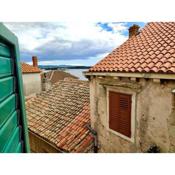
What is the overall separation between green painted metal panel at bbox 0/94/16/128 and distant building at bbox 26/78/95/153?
551cm

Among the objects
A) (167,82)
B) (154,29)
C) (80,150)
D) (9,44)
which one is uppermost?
(154,29)

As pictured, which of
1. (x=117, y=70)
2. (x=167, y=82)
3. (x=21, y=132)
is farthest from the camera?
(x=117, y=70)

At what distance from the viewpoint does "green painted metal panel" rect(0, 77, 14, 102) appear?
63.6 inches

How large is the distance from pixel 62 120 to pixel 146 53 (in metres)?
5.29

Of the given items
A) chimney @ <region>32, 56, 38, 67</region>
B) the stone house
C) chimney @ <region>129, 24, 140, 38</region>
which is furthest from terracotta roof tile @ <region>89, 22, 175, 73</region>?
chimney @ <region>32, 56, 38, 67</region>

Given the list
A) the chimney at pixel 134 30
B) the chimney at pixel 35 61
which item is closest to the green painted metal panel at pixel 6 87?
the chimney at pixel 134 30

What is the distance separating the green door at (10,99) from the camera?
162 centimetres

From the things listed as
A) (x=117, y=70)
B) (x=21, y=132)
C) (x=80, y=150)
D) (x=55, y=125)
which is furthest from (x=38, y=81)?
(x=21, y=132)

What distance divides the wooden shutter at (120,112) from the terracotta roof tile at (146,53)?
2.70ft

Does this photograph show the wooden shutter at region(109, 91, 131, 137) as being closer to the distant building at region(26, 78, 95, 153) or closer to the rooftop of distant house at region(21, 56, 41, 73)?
the distant building at region(26, 78, 95, 153)

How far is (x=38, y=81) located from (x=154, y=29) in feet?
70.0

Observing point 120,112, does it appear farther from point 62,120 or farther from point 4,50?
point 4,50

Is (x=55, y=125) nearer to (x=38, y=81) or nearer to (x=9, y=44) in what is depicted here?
(x=9, y=44)
